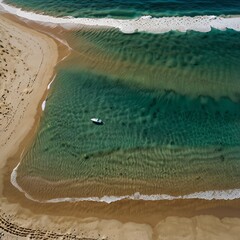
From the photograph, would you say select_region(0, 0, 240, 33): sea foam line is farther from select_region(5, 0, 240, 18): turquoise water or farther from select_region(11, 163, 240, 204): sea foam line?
→ select_region(11, 163, 240, 204): sea foam line

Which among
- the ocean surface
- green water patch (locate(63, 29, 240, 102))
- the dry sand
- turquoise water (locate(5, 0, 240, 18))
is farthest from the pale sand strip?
turquoise water (locate(5, 0, 240, 18))

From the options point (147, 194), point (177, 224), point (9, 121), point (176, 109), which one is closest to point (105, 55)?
point (176, 109)

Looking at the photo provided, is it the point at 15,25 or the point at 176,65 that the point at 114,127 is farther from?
the point at 15,25

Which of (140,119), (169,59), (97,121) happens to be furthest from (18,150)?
(169,59)

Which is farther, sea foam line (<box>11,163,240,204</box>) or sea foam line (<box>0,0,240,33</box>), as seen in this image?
sea foam line (<box>0,0,240,33</box>)

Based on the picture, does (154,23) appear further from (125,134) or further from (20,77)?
(125,134)

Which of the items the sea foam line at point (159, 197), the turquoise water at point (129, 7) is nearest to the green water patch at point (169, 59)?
the turquoise water at point (129, 7)

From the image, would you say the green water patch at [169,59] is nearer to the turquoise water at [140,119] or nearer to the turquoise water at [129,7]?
the turquoise water at [140,119]
